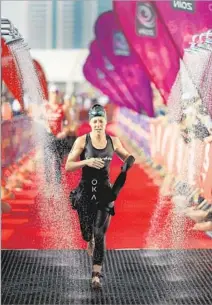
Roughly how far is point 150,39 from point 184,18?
0.40 m

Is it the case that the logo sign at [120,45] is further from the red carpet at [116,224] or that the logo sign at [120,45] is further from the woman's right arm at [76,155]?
the woman's right arm at [76,155]

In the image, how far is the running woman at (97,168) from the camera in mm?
4910

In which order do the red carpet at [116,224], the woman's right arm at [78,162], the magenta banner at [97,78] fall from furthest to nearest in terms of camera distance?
the magenta banner at [97,78] < the red carpet at [116,224] < the woman's right arm at [78,162]

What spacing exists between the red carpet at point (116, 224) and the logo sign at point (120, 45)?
0.86m

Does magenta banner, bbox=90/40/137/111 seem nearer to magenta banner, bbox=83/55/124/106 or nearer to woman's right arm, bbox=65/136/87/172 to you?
magenta banner, bbox=83/55/124/106

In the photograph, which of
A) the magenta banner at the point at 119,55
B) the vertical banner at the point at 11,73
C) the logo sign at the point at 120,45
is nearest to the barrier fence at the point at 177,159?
the magenta banner at the point at 119,55

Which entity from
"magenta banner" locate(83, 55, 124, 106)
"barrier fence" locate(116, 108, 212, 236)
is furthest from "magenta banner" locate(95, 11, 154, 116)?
"barrier fence" locate(116, 108, 212, 236)

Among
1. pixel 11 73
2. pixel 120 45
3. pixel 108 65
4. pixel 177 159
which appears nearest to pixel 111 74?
pixel 108 65

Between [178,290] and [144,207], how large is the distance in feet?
2.52

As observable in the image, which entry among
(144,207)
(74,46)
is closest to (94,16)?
(74,46)

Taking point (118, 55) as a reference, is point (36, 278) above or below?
below

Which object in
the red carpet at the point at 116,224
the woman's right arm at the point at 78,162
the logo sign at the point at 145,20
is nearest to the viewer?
the woman's right arm at the point at 78,162

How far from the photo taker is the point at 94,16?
531 centimetres

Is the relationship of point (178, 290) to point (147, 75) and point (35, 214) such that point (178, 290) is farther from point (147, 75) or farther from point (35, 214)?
point (147, 75)
